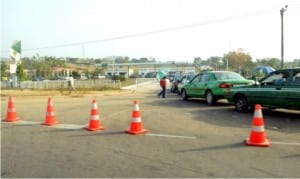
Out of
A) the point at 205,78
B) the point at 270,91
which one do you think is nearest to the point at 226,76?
the point at 205,78

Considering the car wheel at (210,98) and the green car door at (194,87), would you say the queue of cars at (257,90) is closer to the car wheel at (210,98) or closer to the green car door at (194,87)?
the car wheel at (210,98)

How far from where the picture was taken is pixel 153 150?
7781mm

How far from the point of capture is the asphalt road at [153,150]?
20.5 ft

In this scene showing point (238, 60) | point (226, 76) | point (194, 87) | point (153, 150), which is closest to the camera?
point (153, 150)

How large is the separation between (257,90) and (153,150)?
6.84 m

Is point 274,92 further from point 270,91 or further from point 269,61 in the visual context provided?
point 269,61

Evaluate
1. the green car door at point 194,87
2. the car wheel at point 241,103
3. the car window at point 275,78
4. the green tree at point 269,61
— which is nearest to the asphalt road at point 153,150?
the car window at point 275,78

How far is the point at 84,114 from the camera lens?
14.3 metres

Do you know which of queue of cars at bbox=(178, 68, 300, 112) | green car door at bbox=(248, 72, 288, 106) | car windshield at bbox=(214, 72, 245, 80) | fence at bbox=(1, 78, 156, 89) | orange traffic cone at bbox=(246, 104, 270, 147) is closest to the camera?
orange traffic cone at bbox=(246, 104, 270, 147)

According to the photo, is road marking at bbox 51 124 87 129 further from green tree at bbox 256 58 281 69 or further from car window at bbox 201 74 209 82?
green tree at bbox 256 58 281 69

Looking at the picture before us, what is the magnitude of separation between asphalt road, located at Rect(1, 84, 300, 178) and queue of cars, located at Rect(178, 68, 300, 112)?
26.7 inches

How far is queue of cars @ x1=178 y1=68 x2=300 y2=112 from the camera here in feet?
39.5

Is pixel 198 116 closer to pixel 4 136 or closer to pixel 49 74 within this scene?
pixel 4 136

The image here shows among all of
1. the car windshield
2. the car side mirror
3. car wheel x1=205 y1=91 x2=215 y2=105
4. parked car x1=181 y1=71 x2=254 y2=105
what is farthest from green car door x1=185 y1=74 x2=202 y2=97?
the car side mirror
